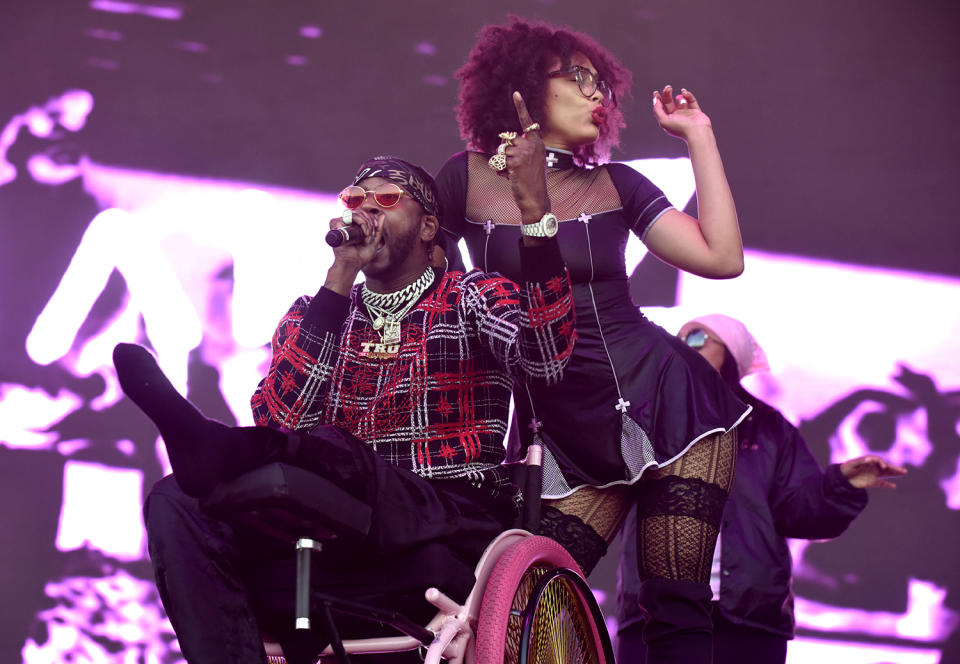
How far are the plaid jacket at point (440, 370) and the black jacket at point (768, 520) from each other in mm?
931

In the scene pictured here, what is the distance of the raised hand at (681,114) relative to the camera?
1.94m

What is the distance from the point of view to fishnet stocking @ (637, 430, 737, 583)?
1.74 m

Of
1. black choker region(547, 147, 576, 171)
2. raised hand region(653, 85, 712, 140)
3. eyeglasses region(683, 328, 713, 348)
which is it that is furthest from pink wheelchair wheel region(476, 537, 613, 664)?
eyeglasses region(683, 328, 713, 348)

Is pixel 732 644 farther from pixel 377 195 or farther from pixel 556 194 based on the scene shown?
pixel 377 195

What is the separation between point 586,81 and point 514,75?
6.1 inches

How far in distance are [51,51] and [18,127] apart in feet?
1.01

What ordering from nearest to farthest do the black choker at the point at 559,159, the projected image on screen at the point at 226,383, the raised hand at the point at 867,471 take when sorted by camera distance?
the black choker at the point at 559,159
the raised hand at the point at 867,471
the projected image on screen at the point at 226,383

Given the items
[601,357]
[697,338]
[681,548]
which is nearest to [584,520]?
[681,548]

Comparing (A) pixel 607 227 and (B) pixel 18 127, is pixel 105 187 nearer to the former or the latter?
(B) pixel 18 127

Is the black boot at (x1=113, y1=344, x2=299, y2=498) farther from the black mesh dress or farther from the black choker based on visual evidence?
the black choker

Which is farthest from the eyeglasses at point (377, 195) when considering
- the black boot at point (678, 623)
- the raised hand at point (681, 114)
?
the black boot at point (678, 623)

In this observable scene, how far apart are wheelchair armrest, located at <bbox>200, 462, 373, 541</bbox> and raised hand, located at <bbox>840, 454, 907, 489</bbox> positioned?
1.46 metres

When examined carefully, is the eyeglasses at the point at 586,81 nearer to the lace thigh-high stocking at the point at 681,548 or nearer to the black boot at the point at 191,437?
the lace thigh-high stocking at the point at 681,548

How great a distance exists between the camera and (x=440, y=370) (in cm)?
158
